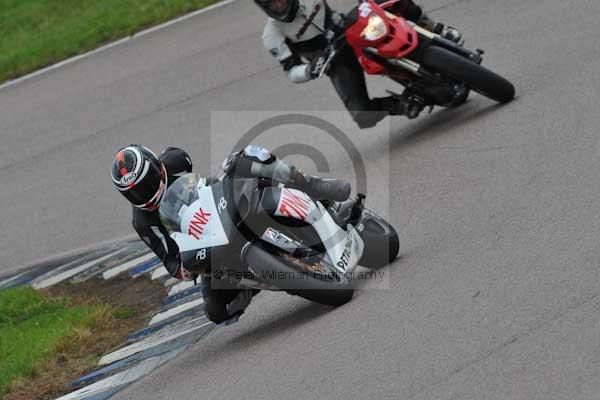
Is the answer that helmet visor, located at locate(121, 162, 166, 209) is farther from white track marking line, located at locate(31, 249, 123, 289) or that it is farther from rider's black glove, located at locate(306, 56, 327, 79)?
white track marking line, located at locate(31, 249, 123, 289)

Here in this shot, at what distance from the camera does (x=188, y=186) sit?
7613mm

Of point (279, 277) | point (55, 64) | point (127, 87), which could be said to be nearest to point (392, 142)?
point (279, 277)

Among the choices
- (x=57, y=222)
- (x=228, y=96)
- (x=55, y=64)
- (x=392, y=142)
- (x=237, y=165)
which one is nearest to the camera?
(x=237, y=165)

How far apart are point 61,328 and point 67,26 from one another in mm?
9866

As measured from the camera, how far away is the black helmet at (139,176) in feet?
25.0

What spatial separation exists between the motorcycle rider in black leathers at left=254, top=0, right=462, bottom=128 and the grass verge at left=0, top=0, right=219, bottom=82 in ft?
21.1

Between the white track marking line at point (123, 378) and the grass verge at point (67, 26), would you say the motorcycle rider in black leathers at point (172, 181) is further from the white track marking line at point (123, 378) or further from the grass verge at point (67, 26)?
the grass verge at point (67, 26)

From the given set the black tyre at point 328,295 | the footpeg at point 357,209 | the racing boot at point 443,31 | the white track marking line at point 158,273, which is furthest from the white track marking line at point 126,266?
the black tyre at point 328,295

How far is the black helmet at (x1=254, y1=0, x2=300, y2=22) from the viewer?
1031 centimetres

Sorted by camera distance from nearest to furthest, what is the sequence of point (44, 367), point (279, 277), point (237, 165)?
point (279, 277) < point (237, 165) < point (44, 367)

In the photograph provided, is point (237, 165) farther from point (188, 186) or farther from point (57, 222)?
point (57, 222)

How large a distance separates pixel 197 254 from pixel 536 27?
245 inches

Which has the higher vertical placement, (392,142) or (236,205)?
(236,205)

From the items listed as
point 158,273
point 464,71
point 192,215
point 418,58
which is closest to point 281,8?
point 418,58
